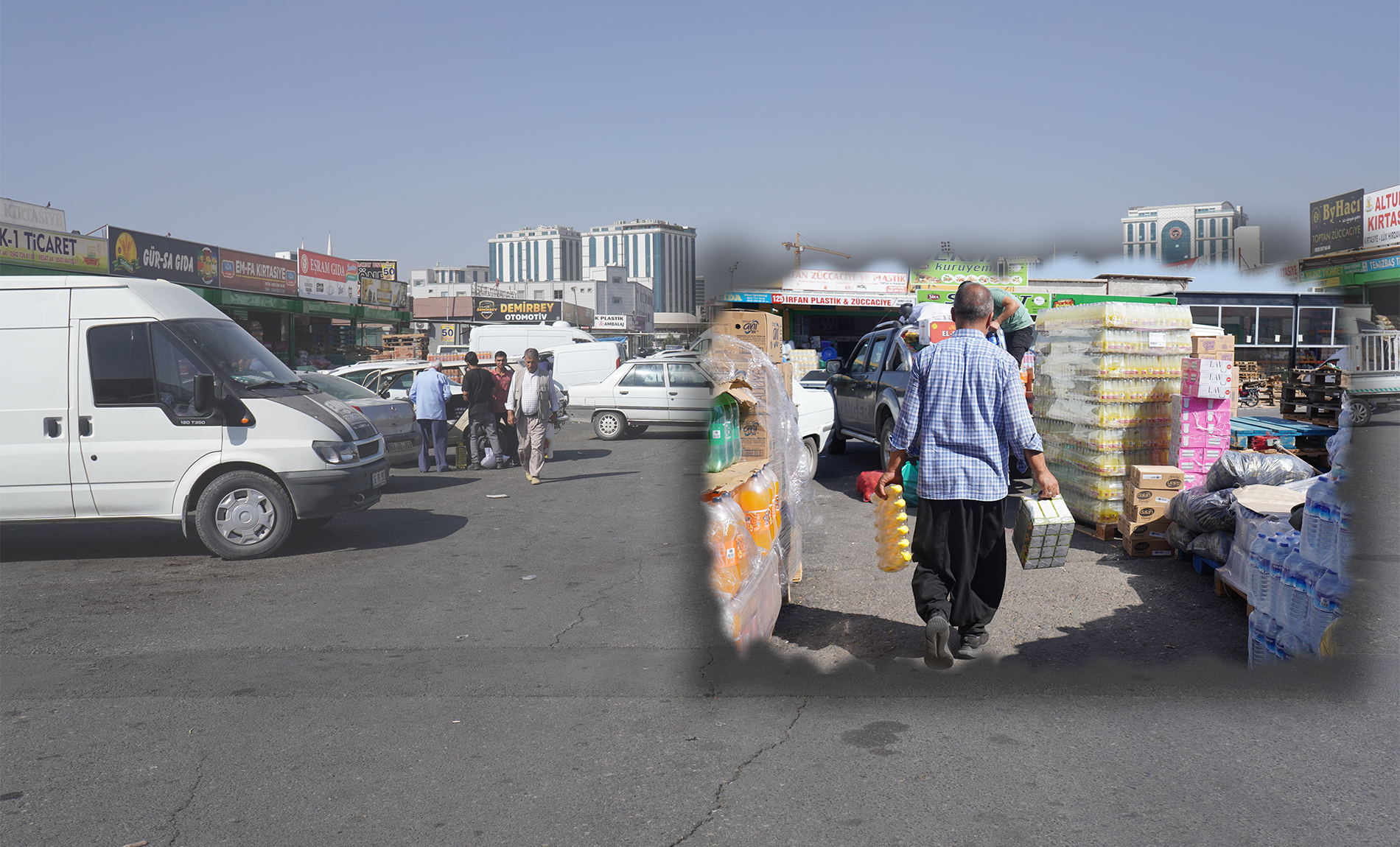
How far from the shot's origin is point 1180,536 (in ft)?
19.7

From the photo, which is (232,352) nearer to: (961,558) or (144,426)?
(144,426)

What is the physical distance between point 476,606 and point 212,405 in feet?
10.0

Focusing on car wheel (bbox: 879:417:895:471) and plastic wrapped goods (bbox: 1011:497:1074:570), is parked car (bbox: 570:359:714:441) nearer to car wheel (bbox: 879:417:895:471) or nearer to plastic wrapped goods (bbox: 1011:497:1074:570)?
car wheel (bbox: 879:417:895:471)

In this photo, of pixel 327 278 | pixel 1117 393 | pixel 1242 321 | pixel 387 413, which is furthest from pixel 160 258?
pixel 1242 321

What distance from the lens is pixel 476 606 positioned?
225 inches

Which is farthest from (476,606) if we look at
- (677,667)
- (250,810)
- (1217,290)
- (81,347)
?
(1217,290)

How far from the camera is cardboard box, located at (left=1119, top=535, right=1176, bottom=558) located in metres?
6.37

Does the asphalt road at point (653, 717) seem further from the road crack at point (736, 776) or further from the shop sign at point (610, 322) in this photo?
the shop sign at point (610, 322)

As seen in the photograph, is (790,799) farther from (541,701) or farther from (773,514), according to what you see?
(773,514)

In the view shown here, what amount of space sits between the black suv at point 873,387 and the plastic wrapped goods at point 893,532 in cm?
463

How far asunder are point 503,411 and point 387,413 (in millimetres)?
1658

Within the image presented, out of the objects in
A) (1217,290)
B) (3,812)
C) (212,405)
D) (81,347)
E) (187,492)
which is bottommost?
(3,812)

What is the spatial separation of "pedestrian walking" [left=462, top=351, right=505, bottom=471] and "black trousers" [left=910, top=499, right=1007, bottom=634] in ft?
31.4

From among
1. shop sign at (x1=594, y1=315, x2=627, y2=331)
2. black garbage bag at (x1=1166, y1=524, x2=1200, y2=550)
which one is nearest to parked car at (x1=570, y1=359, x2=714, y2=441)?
black garbage bag at (x1=1166, y1=524, x2=1200, y2=550)
